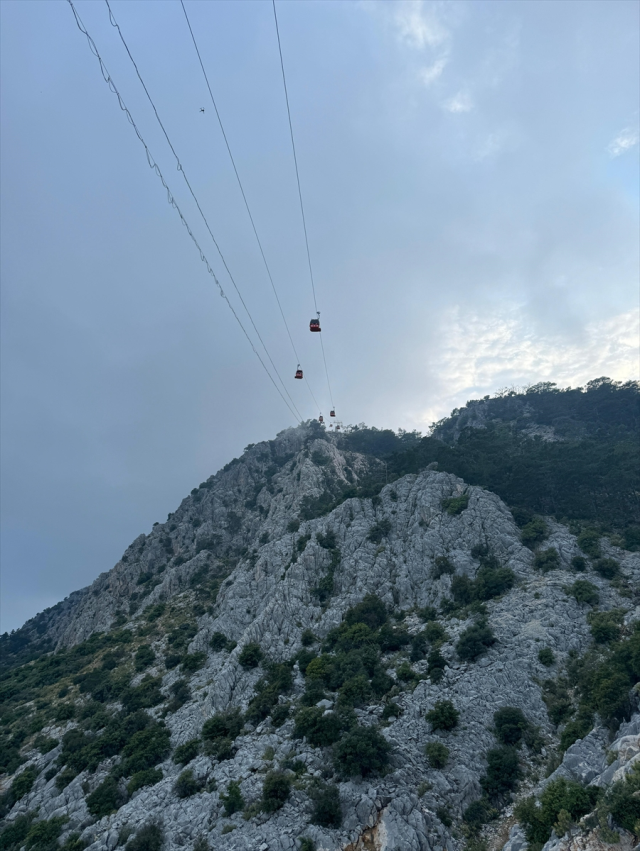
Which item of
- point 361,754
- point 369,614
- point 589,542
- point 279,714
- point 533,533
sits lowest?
point 361,754

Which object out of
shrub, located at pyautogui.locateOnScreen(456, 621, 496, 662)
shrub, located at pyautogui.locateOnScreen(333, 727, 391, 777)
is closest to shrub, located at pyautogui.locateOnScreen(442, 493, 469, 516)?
shrub, located at pyautogui.locateOnScreen(456, 621, 496, 662)

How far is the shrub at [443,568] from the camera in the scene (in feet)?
221

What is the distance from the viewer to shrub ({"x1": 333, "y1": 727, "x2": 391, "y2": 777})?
115 feet

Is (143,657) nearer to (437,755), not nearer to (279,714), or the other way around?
(279,714)

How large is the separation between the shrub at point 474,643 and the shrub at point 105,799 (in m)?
40.3

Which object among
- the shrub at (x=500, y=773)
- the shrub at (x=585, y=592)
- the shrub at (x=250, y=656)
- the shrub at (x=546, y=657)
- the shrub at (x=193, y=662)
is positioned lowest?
the shrub at (x=500, y=773)

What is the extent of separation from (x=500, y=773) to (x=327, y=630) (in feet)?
107

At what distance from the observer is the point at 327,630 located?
63.6 m

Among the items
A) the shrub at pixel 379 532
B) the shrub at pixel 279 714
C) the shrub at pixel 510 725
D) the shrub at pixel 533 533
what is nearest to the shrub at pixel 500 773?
the shrub at pixel 510 725

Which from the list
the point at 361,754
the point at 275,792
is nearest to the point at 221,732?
the point at 275,792

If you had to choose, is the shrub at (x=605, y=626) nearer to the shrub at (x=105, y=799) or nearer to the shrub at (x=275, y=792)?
the shrub at (x=275, y=792)

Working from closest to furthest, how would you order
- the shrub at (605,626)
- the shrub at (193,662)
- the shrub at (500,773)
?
1. the shrub at (500,773)
2. the shrub at (605,626)
3. the shrub at (193,662)

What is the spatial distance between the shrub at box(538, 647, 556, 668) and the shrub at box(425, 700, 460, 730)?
12214 mm

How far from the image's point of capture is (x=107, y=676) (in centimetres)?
6881
